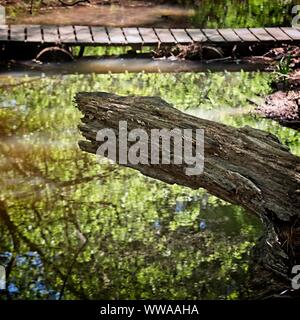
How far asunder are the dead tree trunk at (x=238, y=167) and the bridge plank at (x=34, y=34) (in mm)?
4218

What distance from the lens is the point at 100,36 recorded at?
877 cm

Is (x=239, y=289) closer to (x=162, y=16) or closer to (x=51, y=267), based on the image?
(x=51, y=267)

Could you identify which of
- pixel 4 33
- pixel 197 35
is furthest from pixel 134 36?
pixel 4 33

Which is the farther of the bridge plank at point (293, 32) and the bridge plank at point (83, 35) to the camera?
the bridge plank at point (293, 32)

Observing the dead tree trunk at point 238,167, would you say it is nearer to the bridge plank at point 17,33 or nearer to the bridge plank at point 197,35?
the bridge plank at point 17,33

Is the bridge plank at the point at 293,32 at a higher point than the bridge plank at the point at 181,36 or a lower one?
higher

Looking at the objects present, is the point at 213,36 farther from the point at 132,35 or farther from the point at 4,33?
the point at 4,33

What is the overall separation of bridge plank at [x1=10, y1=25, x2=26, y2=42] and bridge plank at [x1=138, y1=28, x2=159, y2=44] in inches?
60.0

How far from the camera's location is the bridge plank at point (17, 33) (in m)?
8.40

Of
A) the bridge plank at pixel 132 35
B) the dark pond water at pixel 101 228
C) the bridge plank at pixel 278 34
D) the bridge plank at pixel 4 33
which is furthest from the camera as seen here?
the bridge plank at pixel 278 34

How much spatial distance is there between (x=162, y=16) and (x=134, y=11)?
58 centimetres

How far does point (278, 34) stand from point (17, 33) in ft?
11.2

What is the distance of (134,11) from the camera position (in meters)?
11.3

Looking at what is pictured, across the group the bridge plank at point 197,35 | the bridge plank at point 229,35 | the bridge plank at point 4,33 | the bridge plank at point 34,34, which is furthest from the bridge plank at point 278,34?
the bridge plank at point 4,33
